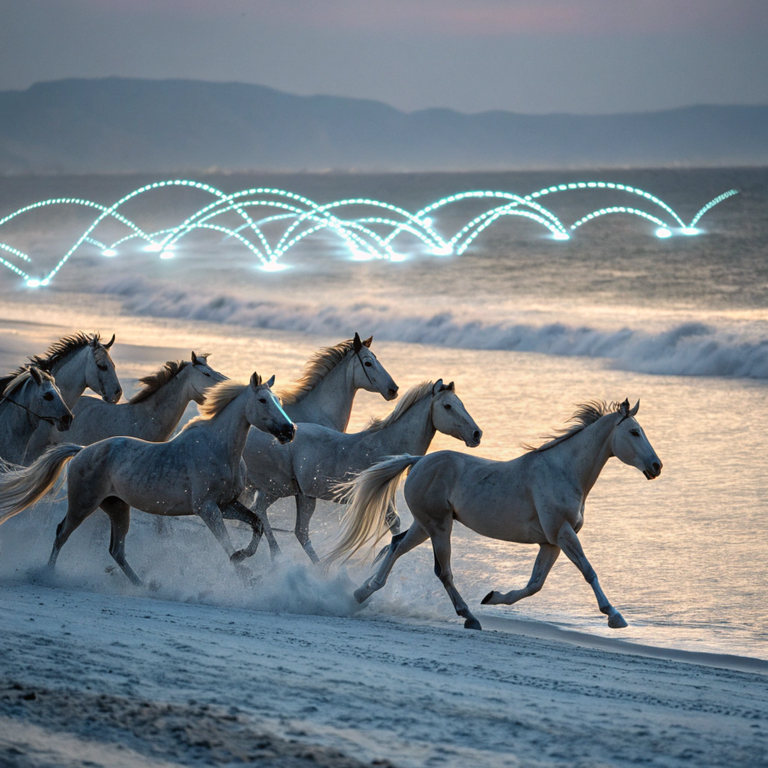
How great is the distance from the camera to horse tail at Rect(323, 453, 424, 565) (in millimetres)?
6859

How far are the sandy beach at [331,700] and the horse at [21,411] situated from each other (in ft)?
7.99

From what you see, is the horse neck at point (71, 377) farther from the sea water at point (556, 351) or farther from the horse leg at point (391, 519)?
the horse leg at point (391, 519)

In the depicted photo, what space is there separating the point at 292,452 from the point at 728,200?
96759mm

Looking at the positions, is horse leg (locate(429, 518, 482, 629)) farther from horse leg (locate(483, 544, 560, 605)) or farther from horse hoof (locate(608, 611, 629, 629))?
horse hoof (locate(608, 611, 629, 629))

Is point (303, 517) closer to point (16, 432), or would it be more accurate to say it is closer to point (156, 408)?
point (156, 408)

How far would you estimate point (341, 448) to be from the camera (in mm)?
7883

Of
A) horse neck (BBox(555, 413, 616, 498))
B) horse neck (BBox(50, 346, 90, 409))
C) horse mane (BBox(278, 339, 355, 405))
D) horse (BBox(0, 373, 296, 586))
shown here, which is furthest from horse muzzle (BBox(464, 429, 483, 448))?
horse neck (BBox(50, 346, 90, 409))

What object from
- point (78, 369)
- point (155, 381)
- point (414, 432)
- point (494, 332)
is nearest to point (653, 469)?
point (414, 432)

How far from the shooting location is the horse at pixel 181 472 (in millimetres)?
6660

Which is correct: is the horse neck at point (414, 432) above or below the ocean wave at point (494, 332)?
below

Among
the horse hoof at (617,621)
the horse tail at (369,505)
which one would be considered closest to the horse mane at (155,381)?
the horse tail at (369,505)

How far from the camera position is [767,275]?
48812mm

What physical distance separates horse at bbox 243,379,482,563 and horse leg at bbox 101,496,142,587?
2.63 feet

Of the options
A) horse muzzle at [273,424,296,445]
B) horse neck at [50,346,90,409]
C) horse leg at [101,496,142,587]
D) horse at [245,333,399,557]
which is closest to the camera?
horse muzzle at [273,424,296,445]
